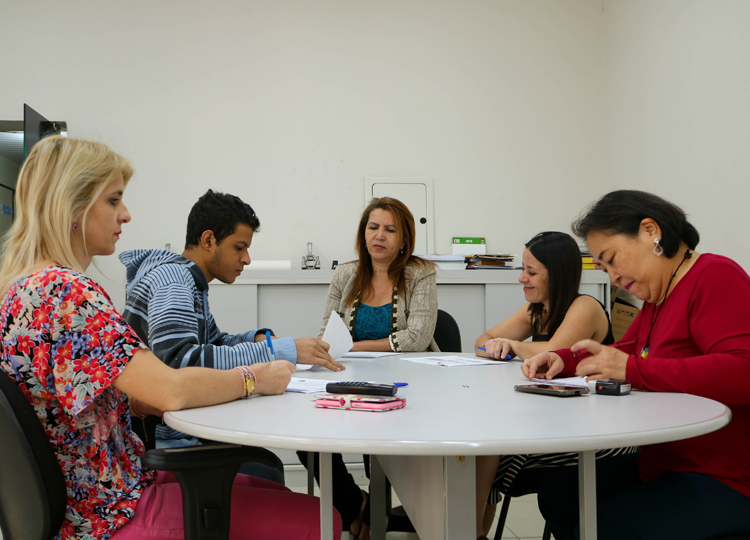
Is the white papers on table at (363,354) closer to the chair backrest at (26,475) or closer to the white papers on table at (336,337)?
the white papers on table at (336,337)

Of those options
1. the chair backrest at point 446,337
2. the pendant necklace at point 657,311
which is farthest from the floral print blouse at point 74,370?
the chair backrest at point 446,337

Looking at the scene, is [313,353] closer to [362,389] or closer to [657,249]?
[362,389]

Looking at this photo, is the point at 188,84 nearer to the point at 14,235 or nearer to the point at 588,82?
the point at 588,82

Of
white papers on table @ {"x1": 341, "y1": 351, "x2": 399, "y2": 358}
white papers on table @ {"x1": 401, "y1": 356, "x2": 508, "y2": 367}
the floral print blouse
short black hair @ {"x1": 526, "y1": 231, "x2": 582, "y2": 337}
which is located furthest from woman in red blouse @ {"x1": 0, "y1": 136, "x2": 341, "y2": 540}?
short black hair @ {"x1": 526, "y1": 231, "x2": 582, "y2": 337}

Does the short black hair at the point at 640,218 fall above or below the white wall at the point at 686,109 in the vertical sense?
below

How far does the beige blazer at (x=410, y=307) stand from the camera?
8.41 feet

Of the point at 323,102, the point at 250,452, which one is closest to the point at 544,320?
the point at 250,452

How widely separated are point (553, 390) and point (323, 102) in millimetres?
3502

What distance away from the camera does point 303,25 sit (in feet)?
14.3

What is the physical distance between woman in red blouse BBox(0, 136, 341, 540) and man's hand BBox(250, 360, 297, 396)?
0.21ft

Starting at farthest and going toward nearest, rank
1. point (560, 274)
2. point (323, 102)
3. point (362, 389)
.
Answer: point (323, 102)
point (560, 274)
point (362, 389)

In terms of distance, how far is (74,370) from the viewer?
38.3 inches

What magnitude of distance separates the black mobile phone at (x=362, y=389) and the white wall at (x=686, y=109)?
2.57 m

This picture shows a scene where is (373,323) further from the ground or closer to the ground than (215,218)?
closer to the ground
